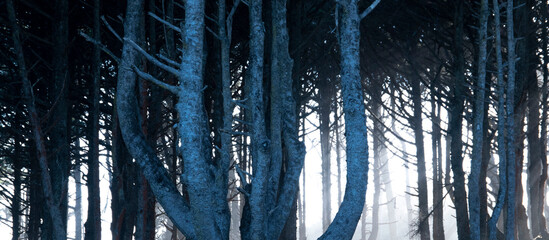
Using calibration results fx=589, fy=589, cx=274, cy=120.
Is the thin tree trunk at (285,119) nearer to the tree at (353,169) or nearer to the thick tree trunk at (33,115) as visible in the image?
the tree at (353,169)

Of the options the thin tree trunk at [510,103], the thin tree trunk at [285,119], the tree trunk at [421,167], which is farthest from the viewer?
the tree trunk at [421,167]

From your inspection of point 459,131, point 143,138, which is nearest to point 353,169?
point 143,138

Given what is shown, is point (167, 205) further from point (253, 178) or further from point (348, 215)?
point (348, 215)

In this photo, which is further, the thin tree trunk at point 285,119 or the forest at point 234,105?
the thin tree trunk at point 285,119

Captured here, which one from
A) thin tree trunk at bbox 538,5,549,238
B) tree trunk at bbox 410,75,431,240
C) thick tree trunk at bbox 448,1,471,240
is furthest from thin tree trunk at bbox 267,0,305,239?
thin tree trunk at bbox 538,5,549,238

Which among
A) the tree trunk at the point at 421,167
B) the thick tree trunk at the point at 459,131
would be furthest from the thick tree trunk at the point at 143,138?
the tree trunk at the point at 421,167

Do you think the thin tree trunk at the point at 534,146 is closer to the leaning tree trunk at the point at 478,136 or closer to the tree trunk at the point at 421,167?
the tree trunk at the point at 421,167

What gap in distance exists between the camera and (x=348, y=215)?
724 cm

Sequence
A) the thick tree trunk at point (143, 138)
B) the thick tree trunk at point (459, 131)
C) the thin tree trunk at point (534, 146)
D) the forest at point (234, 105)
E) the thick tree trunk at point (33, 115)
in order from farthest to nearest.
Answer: the thin tree trunk at point (534, 146) → the thick tree trunk at point (459, 131) → the thick tree trunk at point (33, 115) → the forest at point (234, 105) → the thick tree trunk at point (143, 138)

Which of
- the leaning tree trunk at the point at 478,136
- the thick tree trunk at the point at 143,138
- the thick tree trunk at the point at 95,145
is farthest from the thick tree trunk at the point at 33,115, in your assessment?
the leaning tree trunk at the point at 478,136

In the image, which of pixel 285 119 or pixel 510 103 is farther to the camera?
pixel 510 103

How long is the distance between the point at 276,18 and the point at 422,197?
9.39 m

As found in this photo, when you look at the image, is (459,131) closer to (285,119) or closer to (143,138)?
(285,119)

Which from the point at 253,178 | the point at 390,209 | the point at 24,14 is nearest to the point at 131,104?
the point at 253,178
